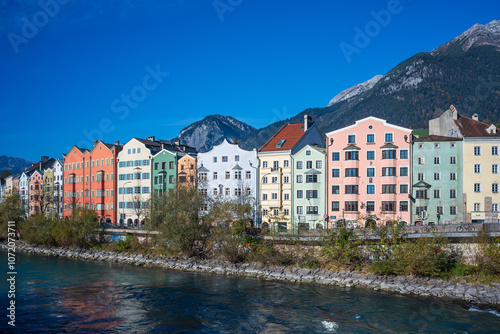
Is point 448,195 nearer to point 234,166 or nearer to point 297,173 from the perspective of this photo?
point 297,173

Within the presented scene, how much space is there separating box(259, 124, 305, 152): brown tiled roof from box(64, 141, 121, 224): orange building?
3398cm

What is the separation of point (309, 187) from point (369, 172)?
8631 mm

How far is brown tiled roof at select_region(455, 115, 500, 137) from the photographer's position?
54.3 metres

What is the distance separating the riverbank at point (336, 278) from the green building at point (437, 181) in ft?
64.6

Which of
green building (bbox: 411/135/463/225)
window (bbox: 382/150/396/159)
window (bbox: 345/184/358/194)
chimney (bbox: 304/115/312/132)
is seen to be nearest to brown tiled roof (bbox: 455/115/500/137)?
green building (bbox: 411/135/463/225)

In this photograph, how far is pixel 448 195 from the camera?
178 ft

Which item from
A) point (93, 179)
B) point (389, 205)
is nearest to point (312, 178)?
point (389, 205)

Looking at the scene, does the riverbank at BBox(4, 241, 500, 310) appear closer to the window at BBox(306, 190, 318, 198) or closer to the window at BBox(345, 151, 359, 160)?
the window at BBox(306, 190, 318, 198)

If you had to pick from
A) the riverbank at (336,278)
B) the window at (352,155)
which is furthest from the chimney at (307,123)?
the riverbank at (336,278)

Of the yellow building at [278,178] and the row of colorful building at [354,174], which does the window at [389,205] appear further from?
the yellow building at [278,178]

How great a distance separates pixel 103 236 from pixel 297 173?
30131 mm

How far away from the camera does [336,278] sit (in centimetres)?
3881

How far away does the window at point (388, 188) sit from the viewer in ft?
184

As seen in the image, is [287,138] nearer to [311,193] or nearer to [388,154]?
[311,193]
